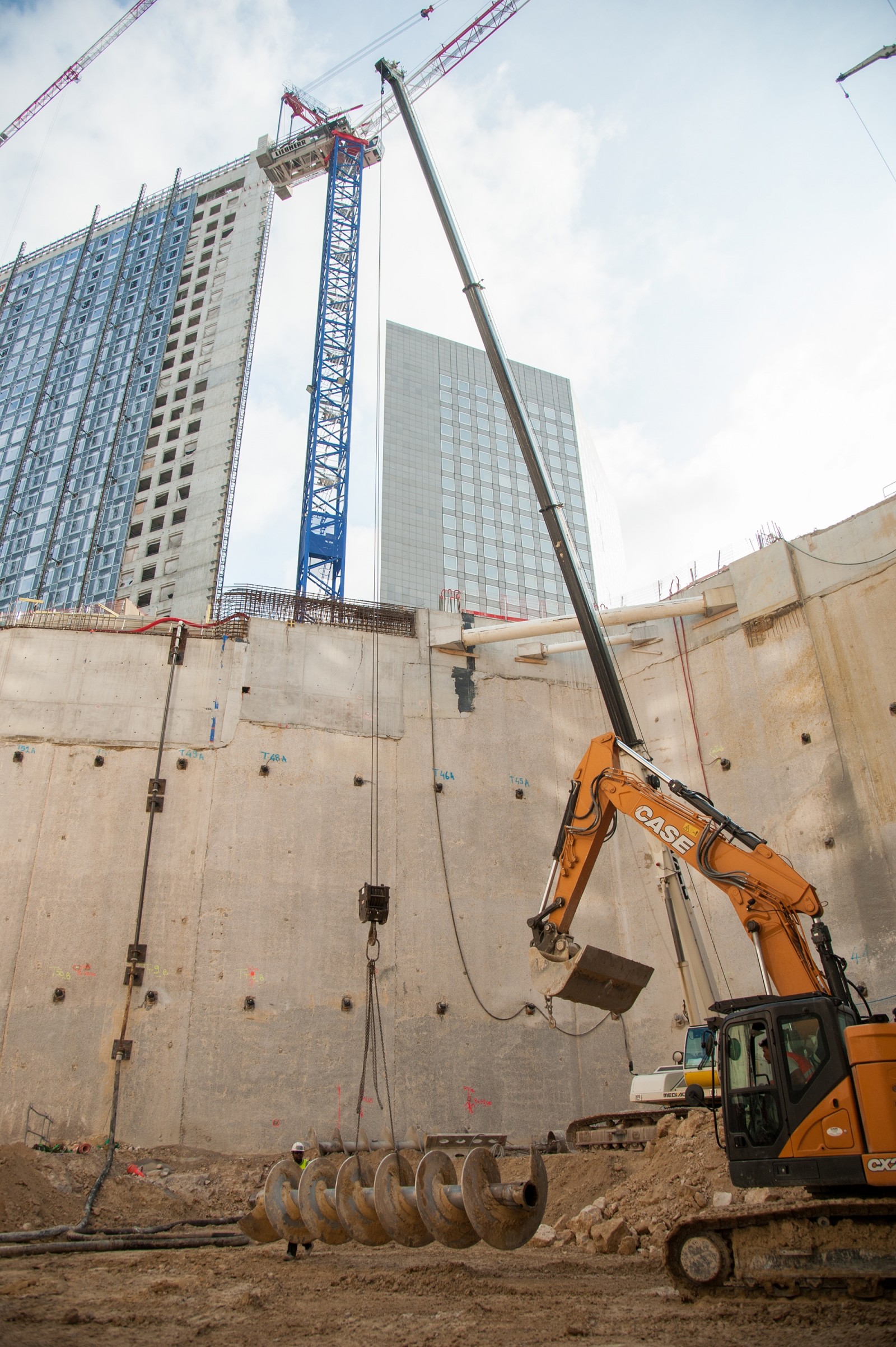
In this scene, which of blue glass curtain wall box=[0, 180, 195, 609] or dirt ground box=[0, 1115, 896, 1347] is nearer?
dirt ground box=[0, 1115, 896, 1347]

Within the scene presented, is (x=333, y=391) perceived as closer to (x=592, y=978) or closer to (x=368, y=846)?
(x=368, y=846)

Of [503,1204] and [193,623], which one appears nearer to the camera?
[503,1204]

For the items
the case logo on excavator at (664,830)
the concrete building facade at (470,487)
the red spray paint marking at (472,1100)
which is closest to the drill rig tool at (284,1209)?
the case logo on excavator at (664,830)

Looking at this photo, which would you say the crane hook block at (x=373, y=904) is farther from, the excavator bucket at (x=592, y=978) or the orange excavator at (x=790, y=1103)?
the orange excavator at (x=790, y=1103)

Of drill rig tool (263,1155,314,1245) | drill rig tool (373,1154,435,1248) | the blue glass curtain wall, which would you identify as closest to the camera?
drill rig tool (373,1154,435,1248)

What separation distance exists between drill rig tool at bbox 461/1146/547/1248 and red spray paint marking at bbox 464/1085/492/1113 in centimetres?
1342

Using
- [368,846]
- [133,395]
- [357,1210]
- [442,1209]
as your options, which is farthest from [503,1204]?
[133,395]

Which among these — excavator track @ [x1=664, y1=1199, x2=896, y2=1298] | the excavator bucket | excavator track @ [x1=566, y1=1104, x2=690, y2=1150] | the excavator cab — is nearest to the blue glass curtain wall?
excavator track @ [x1=566, y1=1104, x2=690, y2=1150]

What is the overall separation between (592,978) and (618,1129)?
245 inches

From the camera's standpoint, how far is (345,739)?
76.3ft

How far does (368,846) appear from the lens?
22188mm

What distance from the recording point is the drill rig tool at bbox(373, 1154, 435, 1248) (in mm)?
8523

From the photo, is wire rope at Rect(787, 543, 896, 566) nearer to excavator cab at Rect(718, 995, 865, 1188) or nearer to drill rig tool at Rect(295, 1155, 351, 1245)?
excavator cab at Rect(718, 995, 865, 1188)

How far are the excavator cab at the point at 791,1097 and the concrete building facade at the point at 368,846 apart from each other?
11004mm
